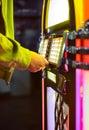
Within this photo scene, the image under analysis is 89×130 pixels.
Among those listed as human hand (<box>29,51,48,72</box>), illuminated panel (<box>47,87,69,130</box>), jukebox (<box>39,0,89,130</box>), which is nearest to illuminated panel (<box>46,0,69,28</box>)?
jukebox (<box>39,0,89,130</box>)

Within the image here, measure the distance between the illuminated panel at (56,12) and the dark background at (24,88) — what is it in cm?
43

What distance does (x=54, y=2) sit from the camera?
1685 millimetres

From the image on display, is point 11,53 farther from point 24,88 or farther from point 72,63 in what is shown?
point 24,88

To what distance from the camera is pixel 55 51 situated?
4.78ft

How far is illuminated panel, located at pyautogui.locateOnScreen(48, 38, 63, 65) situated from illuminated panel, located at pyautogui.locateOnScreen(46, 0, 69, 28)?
11cm

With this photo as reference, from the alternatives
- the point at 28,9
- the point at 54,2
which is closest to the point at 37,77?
the point at 28,9

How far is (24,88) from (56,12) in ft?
2.83

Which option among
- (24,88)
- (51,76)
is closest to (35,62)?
(51,76)

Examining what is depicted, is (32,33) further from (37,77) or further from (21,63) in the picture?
(21,63)

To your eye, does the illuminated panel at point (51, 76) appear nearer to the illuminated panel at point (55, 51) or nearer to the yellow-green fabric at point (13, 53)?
the illuminated panel at point (55, 51)

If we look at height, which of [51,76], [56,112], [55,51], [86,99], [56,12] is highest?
[56,12]

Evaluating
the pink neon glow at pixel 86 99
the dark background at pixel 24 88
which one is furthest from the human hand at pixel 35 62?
the dark background at pixel 24 88

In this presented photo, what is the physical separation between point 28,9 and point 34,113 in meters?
0.85

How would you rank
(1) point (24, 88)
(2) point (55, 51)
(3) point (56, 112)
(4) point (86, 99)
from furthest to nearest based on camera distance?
1. (1) point (24, 88)
2. (3) point (56, 112)
3. (2) point (55, 51)
4. (4) point (86, 99)
